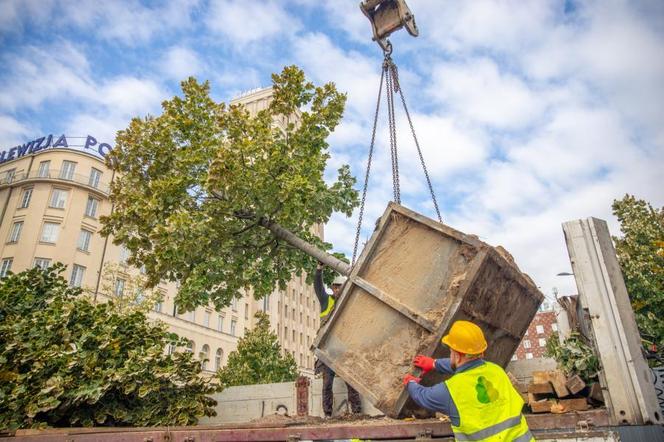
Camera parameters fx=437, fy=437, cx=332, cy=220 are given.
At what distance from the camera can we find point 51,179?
105 ft

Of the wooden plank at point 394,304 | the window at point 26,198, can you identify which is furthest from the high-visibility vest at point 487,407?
the window at point 26,198

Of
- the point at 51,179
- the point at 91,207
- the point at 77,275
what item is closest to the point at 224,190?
the point at 77,275

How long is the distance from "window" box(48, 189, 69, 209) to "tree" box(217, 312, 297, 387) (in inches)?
680

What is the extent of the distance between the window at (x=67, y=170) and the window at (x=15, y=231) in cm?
443

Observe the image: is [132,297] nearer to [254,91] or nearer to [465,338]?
[465,338]

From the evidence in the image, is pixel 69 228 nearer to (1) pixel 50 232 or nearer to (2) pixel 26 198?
Result: (1) pixel 50 232

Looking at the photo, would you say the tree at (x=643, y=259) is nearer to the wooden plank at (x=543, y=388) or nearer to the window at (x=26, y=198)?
the wooden plank at (x=543, y=388)

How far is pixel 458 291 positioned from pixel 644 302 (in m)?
14.2

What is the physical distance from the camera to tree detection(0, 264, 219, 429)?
5773 mm

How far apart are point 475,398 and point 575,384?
1894 mm

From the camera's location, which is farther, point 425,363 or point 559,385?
point 559,385

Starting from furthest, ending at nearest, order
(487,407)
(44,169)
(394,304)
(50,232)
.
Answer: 1. (44,169)
2. (50,232)
3. (394,304)
4. (487,407)

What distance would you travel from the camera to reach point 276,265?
9.34 meters

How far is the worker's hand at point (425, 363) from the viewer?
3740 millimetres
